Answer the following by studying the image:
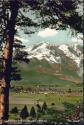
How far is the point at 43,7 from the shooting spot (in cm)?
2362

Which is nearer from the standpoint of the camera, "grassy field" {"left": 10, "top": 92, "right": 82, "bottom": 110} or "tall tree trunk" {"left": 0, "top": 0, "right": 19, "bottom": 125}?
"tall tree trunk" {"left": 0, "top": 0, "right": 19, "bottom": 125}

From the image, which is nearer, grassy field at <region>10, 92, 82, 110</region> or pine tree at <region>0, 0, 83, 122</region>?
pine tree at <region>0, 0, 83, 122</region>

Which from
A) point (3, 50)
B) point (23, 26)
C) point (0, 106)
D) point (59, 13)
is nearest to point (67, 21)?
point (59, 13)

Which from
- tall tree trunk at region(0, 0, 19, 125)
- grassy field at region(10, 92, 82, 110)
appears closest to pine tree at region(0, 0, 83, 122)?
tall tree trunk at region(0, 0, 19, 125)

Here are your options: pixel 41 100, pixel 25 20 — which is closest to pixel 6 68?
pixel 25 20

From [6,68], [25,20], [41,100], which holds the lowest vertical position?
[41,100]

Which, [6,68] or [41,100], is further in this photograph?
[41,100]

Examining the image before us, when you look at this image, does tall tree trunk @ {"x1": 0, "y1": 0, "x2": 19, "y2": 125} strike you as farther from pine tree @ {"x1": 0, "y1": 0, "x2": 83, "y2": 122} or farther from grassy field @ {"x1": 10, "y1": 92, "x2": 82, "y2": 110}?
grassy field @ {"x1": 10, "y1": 92, "x2": 82, "y2": 110}

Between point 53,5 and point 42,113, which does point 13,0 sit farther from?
point 42,113

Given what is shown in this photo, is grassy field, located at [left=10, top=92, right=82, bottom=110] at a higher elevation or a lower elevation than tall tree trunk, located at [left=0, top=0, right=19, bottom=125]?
lower

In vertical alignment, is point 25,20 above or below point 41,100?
above

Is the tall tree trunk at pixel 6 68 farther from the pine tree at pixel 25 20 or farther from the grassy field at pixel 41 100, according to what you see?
the grassy field at pixel 41 100

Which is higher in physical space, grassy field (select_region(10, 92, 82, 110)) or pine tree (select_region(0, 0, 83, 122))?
pine tree (select_region(0, 0, 83, 122))

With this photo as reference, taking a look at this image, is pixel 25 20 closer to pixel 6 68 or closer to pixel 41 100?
pixel 6 68
